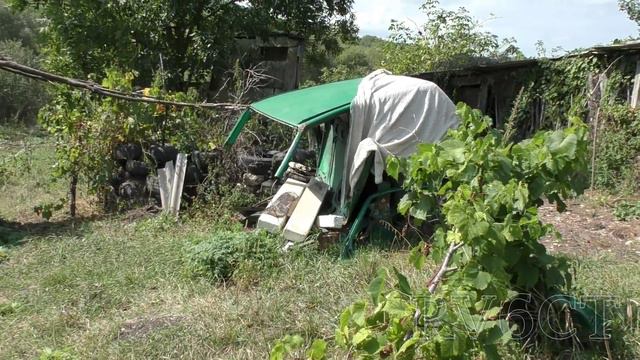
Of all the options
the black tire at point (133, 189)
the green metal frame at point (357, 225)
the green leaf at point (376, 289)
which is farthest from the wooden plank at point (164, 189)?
the green leaf at point (376, 289)

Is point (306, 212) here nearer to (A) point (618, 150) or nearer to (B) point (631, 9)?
(A) point (618, 150)

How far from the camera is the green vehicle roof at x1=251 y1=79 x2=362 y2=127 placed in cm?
660

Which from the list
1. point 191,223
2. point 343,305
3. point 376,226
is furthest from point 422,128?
point 191,223

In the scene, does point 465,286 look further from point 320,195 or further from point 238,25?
point 238,25

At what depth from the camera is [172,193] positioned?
8750 mm

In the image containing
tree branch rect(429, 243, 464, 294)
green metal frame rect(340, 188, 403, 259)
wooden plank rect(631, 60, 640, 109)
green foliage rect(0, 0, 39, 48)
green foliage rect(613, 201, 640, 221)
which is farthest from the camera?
green foliage rect(0, 0, 39, 48)

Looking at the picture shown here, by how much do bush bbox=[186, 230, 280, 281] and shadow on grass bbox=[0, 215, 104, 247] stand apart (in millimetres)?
2843

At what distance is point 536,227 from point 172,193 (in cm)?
626

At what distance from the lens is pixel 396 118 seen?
6.79 m

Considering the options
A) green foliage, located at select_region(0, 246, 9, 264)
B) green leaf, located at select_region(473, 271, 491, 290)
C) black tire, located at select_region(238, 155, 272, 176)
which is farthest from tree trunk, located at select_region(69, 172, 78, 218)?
green leaf, located at select_region(473, 271, 491, 290)

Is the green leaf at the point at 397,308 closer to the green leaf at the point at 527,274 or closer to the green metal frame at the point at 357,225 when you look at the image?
the green leaf at the point at 527,274

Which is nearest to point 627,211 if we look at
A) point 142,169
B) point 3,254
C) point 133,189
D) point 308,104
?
point 308,104

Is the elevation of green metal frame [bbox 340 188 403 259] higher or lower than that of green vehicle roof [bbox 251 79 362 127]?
lower

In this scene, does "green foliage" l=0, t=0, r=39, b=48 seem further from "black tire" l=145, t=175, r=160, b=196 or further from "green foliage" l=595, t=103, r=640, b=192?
"green foliage" l=595, t=103, r=640, b=192
